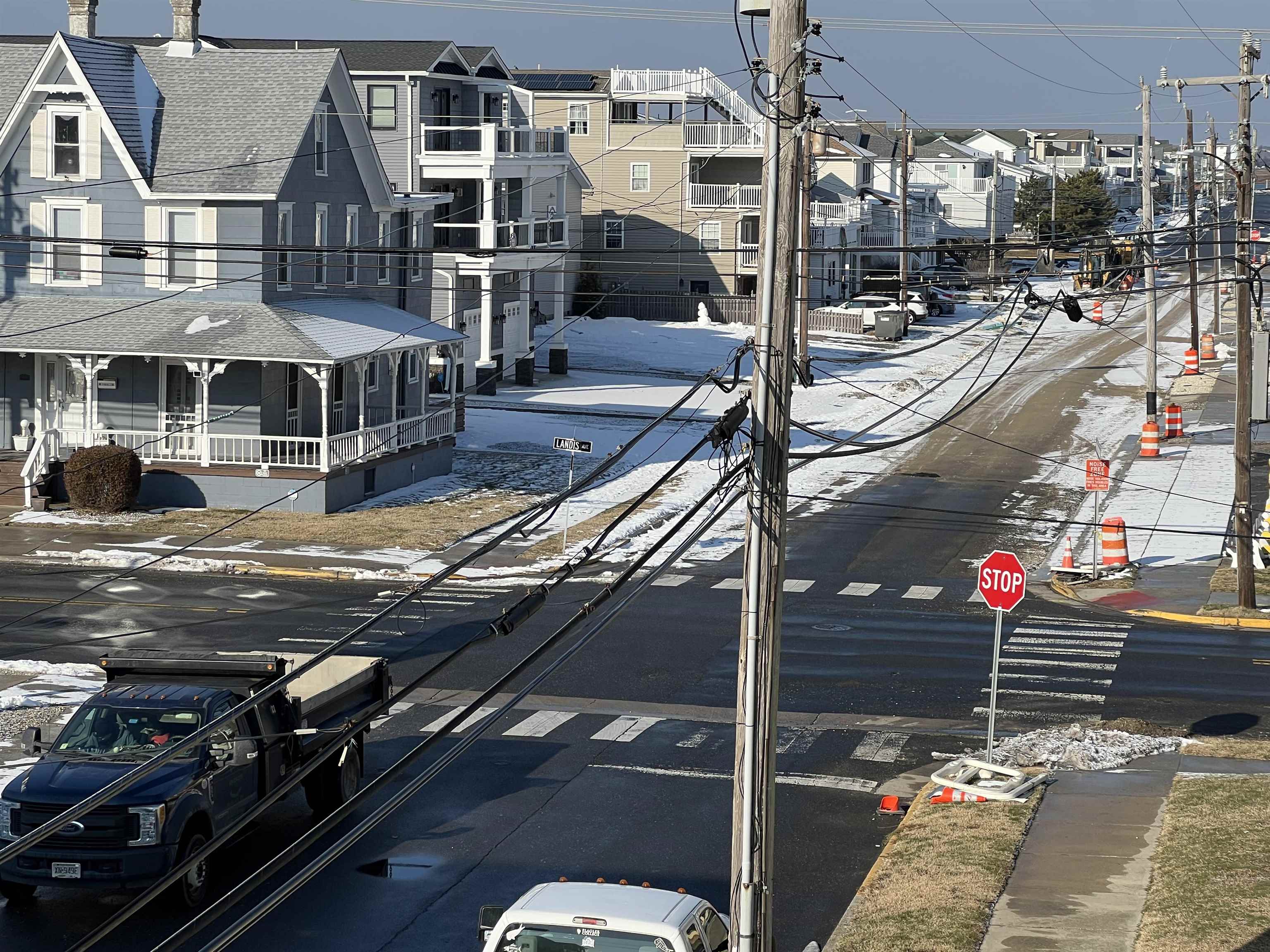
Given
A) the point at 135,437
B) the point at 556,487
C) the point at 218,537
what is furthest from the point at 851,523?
the point at 135,437

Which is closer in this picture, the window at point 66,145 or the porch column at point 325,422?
the porch column at point 325,422

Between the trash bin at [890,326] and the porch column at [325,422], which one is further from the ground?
the trash bin at [890,326]

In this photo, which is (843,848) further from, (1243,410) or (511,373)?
(511,373)

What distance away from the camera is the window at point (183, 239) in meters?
38.6

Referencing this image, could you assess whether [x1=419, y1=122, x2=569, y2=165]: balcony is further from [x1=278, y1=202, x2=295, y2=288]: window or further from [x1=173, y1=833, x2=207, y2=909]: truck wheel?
[x1=173, y1=833, x2=207, y2=909]: truck wheel

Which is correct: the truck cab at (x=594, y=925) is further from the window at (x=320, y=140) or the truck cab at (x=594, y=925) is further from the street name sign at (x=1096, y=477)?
the window at (x=320, y=140)

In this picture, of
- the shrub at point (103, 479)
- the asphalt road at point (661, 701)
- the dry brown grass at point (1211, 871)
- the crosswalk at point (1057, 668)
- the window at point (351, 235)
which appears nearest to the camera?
the dry brown grass at point (1211, 871)

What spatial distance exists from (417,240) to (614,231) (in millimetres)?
28201

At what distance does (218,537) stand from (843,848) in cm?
2108

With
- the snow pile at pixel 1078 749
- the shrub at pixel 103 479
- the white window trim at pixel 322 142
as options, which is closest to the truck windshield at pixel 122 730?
the snow pile at pixel 1078 749

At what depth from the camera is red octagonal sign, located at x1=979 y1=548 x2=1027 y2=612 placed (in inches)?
797

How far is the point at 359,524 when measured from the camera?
1409 inches

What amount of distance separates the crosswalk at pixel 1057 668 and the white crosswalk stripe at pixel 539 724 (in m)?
5.52

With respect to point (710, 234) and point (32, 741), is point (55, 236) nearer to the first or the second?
point (32, 741)
